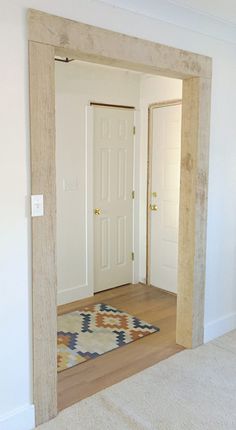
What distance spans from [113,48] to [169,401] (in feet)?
6.90

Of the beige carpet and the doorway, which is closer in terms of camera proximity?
the beige carpet

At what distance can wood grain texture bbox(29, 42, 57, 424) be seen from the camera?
2008 millimetres

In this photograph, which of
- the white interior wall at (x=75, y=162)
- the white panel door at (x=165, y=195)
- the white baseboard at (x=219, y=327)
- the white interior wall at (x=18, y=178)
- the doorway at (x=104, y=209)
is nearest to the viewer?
the white interior wall at (x=18, y=178)

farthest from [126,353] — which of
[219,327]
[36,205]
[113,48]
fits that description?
[113,48]

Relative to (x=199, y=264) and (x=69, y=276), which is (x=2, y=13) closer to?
(x=199, y=264)

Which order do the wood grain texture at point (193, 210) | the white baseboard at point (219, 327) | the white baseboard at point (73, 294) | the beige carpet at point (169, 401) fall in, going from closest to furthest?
the beige carpet at point (169, 401) → the wood grain texture at point (193, 210) → the white baseboard at point (219, 327) → the white baseboard at point (73, 294)

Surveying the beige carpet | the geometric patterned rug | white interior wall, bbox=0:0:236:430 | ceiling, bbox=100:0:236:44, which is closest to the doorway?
the geometric patterned rug

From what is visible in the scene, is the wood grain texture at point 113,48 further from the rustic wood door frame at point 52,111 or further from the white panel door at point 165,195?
the white panel door at point 165,195

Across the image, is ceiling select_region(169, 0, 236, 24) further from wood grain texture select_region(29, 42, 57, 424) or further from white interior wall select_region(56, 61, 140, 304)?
white interior wall select_region(56, 61, 140, 304)

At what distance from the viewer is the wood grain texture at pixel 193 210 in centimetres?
284

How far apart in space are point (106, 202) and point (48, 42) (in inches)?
96.3

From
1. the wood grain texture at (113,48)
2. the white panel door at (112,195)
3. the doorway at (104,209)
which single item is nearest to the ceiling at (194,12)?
the wood grain texture at (113,48)

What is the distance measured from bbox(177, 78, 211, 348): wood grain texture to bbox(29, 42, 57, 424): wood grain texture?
1.17 metres

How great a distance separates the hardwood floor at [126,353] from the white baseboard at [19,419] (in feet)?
0.81
